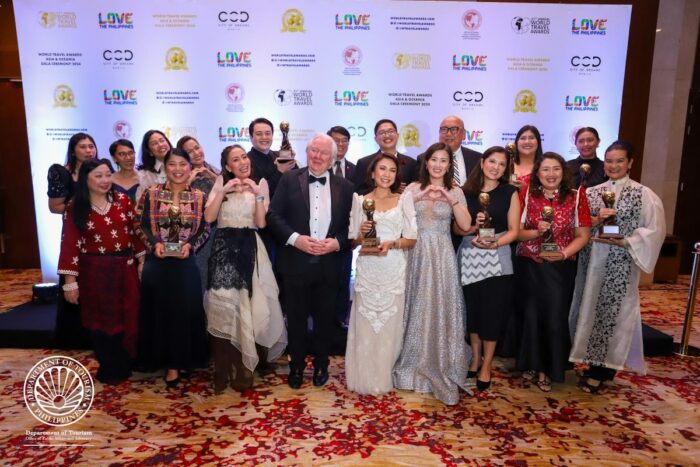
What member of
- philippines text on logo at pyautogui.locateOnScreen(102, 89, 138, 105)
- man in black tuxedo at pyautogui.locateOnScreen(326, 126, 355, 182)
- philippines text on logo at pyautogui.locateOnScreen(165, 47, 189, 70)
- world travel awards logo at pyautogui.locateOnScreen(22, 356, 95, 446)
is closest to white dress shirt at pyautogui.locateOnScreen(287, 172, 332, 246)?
man in black tuxedo at pyautogui.locateOnScreen(326, 126, 355, 182)

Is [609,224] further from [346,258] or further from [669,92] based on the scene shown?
[669,92]

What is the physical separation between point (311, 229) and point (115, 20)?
4.50 meters

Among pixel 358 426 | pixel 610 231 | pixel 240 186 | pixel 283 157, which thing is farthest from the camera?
pixel 283 157

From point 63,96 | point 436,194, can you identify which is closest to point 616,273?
point 436,194

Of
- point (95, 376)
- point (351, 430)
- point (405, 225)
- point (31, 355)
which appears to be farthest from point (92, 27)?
point (351, 430)

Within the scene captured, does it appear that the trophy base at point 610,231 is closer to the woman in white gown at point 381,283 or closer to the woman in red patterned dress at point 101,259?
the woman in white gown at point 381,283

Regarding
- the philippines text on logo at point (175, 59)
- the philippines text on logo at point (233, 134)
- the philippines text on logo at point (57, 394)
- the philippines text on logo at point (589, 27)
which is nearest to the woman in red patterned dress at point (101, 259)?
the philippines text on logo at point (57, 394)

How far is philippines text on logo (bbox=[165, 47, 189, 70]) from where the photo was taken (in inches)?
234

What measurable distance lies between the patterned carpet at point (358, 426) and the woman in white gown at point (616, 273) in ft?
0.99

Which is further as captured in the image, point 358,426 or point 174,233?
point 174,233

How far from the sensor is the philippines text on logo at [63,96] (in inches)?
235

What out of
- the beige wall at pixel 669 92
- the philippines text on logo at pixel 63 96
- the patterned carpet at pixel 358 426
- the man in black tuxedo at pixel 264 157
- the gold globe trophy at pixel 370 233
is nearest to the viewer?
the patterned carpet at pixel 358 426

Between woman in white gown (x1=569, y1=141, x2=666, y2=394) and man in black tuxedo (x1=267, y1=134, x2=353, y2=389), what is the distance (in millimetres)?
1907

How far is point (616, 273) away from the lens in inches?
139
